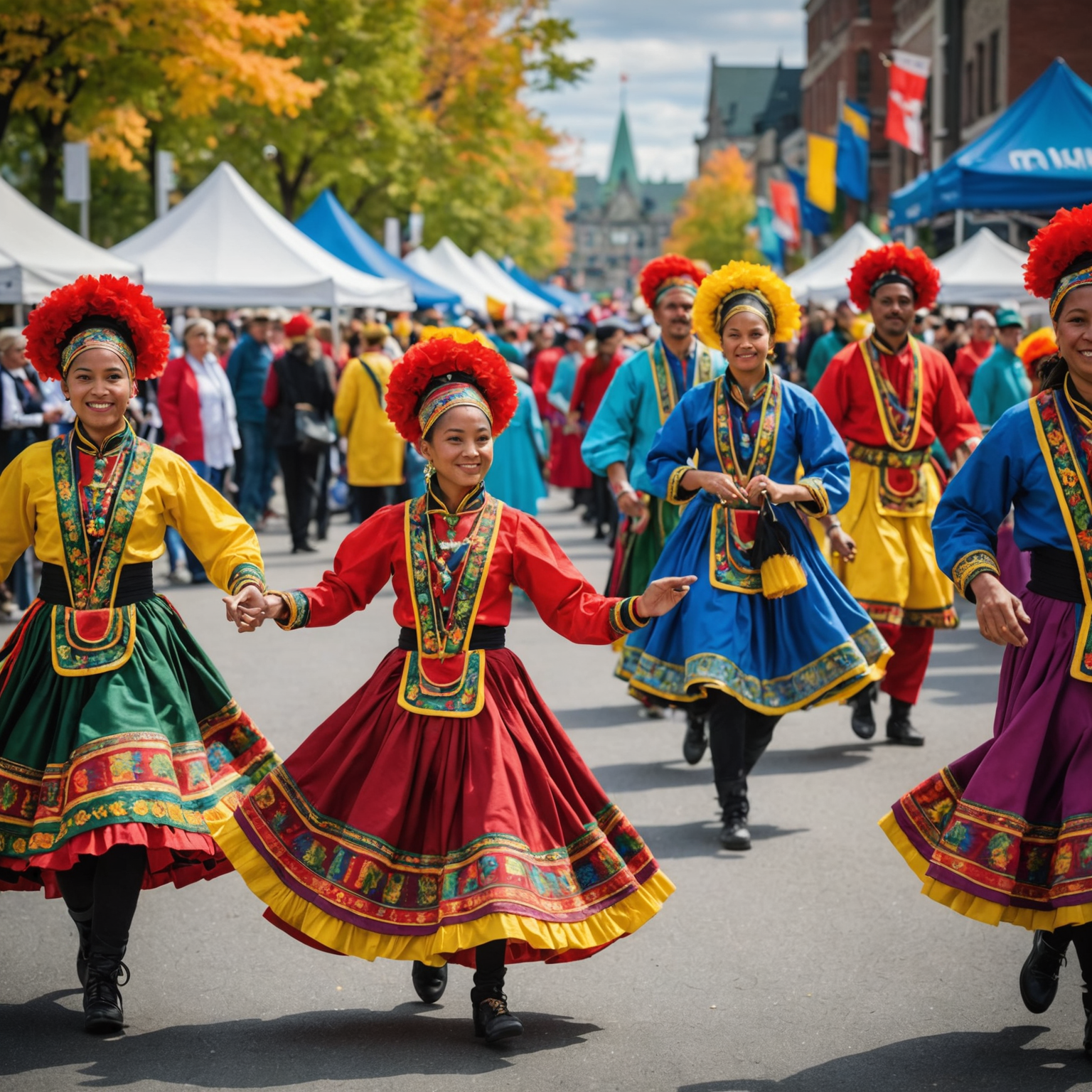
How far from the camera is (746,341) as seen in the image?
644 cm

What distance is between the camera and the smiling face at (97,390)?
4.82 metres

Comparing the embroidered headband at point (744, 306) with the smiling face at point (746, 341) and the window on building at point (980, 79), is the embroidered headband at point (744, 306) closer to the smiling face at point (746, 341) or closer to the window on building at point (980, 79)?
the smiling face at point (746, 341)

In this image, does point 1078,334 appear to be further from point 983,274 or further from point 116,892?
point 983,274

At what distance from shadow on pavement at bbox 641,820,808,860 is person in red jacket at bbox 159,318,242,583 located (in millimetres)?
7570

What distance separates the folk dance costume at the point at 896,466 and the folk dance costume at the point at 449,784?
3602 mm

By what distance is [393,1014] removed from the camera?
15.4 ft

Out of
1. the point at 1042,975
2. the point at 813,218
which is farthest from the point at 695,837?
the point at 813,218

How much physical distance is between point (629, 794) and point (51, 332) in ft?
11.1

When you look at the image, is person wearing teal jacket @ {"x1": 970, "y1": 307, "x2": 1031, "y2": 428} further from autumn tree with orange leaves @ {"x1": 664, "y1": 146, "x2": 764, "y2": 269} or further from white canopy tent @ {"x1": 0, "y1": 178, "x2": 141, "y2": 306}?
autumn tree with orange leaves @ {"x1": 664, "y1": 146, "x2": 764, "y2": 269}

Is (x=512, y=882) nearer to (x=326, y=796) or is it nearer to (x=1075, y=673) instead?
(x=326, y=796)

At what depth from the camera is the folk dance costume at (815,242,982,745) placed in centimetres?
800

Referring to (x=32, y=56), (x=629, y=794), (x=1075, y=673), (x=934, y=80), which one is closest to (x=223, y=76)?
(x=32, y=56)

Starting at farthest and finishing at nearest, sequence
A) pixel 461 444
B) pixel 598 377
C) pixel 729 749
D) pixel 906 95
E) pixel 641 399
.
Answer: pixel 906 95 → pixel 598 377 → pixel 641 399 → pixel 729 749 → pixel 461 444

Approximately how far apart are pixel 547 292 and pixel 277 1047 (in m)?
44.0
